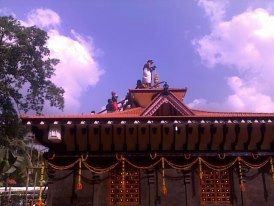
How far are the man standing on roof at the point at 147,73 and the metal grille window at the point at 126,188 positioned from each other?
237 inches

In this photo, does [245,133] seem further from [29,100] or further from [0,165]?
[29,100]

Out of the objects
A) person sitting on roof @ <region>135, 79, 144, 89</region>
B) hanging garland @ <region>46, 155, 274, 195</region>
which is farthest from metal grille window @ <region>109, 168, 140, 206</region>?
person sitting on roof @ <region>135, 79, 144, 89</region>

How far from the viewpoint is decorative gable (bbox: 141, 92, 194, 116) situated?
1323 centimetres

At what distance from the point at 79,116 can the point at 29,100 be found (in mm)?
21588

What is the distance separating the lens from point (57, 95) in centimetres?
3341

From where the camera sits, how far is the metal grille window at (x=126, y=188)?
13.3 metres

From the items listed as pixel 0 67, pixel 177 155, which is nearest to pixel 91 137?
pixel 177 155

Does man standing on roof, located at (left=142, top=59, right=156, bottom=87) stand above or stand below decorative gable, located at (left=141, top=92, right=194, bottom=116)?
above

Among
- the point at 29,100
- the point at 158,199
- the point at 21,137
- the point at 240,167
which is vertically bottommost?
the point at 158,199

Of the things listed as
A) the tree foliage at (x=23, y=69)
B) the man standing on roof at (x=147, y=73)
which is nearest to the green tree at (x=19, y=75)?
the tree foliage at (x=23, y=69)

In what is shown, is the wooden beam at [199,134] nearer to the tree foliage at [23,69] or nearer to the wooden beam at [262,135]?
the wooden beam at [262,135]

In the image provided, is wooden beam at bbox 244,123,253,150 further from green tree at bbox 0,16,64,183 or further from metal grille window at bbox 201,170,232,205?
green tree at bbox 0,16,64,183

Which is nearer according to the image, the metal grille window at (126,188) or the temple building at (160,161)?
the temple building at (160,161)

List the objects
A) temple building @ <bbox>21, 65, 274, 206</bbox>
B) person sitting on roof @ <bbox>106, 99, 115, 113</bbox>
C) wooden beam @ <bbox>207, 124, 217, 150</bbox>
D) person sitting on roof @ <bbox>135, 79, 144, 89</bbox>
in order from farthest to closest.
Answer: person sitting on roof @ <bbox>106, 99, 115, 113</bbox> → person sitting on roof @ <bbox>135, 79, 144, 89</bbox> → wooden beam @ <bbox>207, 124, 217, 150</bbox> → temple building @ <bbox>21, 65, 274, 206</bbox>
